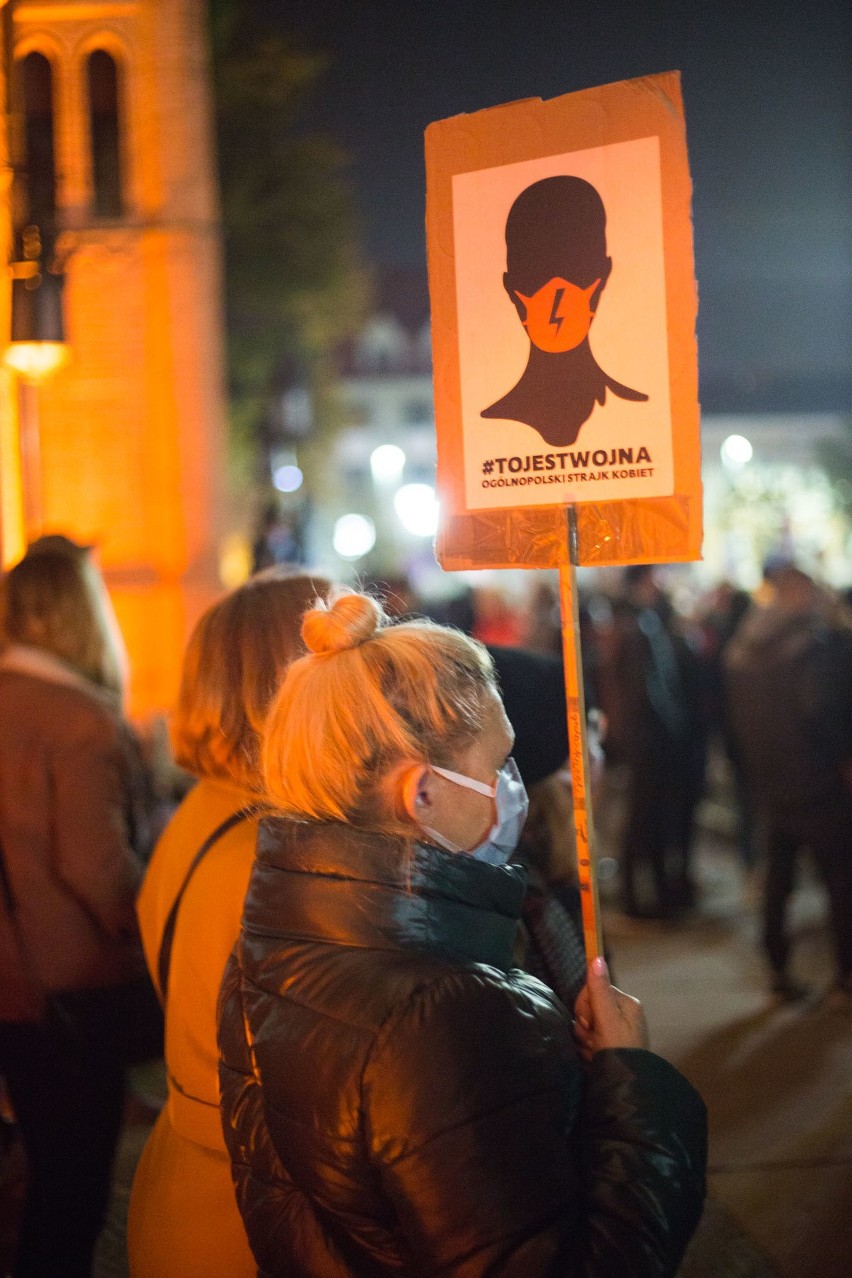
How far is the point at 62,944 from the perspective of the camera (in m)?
3.09

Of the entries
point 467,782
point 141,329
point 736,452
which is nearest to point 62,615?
point 467,782

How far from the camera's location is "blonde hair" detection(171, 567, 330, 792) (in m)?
2.42

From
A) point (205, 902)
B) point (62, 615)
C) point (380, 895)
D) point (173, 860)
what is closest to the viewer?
point (380, 895)

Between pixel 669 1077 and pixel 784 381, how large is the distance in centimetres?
7103

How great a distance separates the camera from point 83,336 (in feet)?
33.1

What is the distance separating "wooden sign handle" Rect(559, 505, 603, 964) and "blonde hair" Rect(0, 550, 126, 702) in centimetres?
169

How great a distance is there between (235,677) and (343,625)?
0.70m

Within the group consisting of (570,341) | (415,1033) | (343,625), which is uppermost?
(570,341)

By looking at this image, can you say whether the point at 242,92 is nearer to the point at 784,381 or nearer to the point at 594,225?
the point at 594,225

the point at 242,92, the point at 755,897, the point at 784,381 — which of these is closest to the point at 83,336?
the point at 755,897

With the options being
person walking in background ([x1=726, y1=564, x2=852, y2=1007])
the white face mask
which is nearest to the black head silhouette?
the white face mask

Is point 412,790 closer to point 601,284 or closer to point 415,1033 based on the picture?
point 415,1033

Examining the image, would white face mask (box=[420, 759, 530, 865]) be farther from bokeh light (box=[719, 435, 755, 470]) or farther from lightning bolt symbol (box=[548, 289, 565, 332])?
bokeh light (box=[719, 435, 755, 470])

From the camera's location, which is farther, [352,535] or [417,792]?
[352,535]
